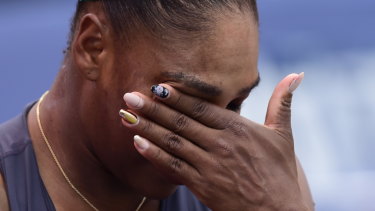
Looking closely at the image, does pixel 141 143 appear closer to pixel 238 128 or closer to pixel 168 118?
pixel 168 118

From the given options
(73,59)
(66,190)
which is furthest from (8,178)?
(73,59)

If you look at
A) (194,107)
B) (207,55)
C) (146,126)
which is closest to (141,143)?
(146,126)

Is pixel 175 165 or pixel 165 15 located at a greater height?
pixel 165 15

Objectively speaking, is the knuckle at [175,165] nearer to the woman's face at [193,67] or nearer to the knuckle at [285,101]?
the woman's face at [193,67]

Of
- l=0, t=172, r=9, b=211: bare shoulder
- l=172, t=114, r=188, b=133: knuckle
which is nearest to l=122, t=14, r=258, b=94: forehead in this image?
l=172, t=114, r=188, b=133: knuckle

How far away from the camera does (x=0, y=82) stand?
11.5 feet

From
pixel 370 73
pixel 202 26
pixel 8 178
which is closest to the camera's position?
pixel 202 26

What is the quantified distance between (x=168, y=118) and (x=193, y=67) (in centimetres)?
13

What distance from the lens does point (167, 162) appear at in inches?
78.2

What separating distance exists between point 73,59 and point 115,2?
0.66ft

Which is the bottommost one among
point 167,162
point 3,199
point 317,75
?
point 3,199

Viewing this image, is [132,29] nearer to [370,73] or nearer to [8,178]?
[8,178]

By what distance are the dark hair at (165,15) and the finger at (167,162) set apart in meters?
0.26

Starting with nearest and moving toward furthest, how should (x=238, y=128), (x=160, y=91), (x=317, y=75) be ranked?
(x=160, y=91) → (x=238, y=128) → (x=317, y=75)
